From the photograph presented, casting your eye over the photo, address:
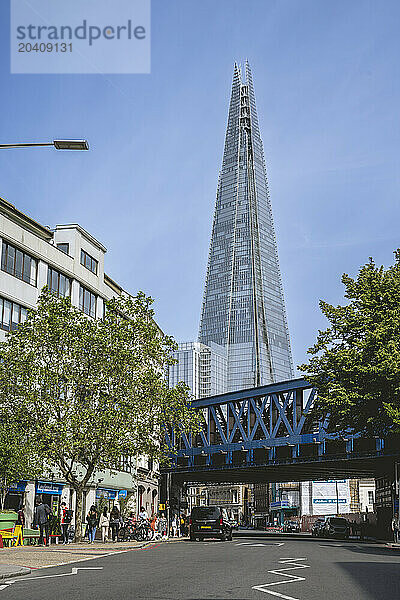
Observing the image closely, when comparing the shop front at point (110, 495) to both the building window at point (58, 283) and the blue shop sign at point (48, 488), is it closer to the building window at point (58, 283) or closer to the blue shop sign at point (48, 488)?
the blue shop sign at point (48, 488)

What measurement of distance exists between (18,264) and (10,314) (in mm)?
3528

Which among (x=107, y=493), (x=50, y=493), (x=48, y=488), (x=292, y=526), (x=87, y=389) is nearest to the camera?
(x=87, y=389)

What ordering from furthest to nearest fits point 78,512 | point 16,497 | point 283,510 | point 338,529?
point 283,510 < point 338,529 < point 16,497 < point 78,512

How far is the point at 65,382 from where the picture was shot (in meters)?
39.9

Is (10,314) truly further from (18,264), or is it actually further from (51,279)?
(51,279)

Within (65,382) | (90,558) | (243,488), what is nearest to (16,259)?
(65,382)

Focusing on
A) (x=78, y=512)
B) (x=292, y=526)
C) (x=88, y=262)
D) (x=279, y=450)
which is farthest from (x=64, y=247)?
(x=292, y=526)

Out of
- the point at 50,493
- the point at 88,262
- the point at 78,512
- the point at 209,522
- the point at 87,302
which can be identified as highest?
the point at 88,262

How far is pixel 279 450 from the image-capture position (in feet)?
272

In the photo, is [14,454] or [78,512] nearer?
[14,454]

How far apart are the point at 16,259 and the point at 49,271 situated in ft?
15.2

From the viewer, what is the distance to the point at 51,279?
54906 millimetres

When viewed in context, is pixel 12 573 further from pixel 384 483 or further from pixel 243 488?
pixel 243 488

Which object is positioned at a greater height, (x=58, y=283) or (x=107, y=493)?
(x=58, y=283)
